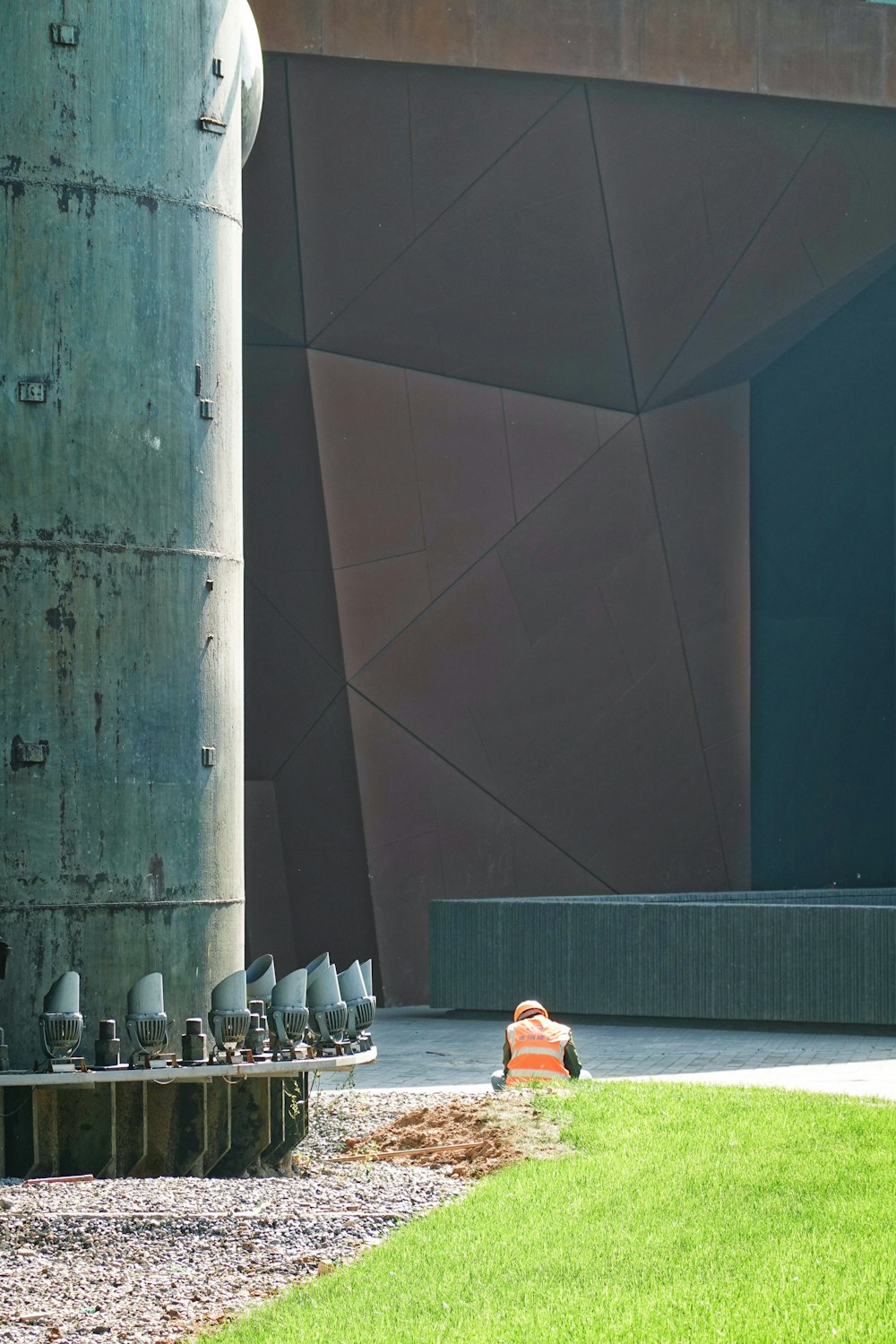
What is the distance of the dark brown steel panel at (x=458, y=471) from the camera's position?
21.7 metres

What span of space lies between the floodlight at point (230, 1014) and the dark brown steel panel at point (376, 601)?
1088 cm

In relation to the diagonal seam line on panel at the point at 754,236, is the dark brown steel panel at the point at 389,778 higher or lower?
lower

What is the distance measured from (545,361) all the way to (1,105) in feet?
40.7

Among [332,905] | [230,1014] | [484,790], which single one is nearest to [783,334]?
[484,790]

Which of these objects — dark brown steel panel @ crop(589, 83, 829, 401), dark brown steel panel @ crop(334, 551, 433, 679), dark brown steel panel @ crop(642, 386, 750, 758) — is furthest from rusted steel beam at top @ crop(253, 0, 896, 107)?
dark brown steel panel @ crop(334, 551, 433, 679)

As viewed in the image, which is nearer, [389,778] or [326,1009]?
[326,1009]

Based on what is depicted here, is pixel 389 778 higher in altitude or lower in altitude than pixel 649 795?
higher

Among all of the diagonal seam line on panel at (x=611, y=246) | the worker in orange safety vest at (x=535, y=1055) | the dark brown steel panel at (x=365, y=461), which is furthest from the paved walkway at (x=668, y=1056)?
the diagonal seam line on panel at (x=611, y=246)

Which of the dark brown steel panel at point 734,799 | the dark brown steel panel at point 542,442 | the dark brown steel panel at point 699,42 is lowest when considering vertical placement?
the dark brown steel panel at point 734,799

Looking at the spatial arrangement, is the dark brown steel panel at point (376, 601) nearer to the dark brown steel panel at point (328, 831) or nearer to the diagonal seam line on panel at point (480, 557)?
the diagonal seam line on panel at point (480, 557)

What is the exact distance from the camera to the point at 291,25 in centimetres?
2067

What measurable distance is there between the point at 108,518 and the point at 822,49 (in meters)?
15.8

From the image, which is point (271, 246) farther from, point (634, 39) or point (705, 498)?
point (705, 498)

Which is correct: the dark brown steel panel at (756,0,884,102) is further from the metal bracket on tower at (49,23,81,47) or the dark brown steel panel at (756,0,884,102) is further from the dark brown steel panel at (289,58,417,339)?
the metal bracket on tower at (49,23,81,47)
